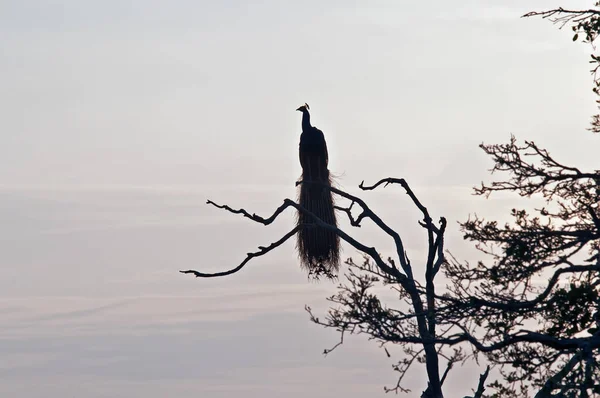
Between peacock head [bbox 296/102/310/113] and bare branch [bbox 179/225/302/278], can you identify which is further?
peacock head [bbox 296/102/310/113]

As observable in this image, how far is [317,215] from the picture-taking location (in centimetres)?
1759

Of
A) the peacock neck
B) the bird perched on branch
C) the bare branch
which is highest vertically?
the peacock neck

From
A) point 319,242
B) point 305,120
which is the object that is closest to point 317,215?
point 319,242

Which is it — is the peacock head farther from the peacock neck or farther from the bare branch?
the bare branch

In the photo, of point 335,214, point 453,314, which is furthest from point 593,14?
point 335,214

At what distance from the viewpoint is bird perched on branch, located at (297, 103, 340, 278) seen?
1745 cm

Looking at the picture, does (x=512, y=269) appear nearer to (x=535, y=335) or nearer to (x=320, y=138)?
(x=535, y=335)

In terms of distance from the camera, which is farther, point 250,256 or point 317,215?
point 317,215

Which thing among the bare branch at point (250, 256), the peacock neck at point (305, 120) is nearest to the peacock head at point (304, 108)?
the peacock neck at point (305, 120)

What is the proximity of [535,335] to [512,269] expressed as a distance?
1.16m

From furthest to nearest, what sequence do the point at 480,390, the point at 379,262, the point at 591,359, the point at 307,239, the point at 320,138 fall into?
the point at 320,138, the point at 307,239, the point at 379,262, the point at 480,390, the point at 591,359

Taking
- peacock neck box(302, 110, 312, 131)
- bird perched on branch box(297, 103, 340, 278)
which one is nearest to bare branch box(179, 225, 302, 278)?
bird perched on branch box(297, 103, 340, 278)

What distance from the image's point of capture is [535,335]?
10.5 metres

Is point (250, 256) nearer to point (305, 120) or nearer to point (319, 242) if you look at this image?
point (319, 242)
